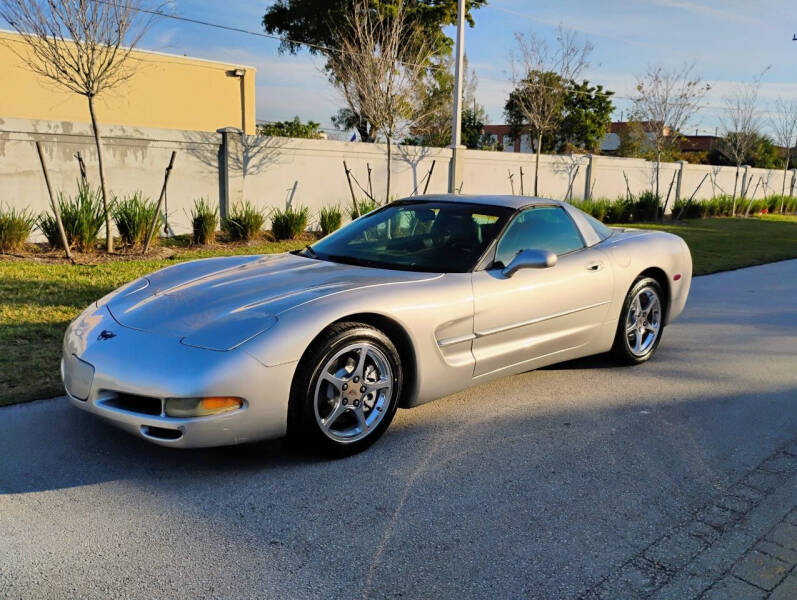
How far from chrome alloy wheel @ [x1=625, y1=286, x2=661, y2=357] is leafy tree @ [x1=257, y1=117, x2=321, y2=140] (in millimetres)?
28950

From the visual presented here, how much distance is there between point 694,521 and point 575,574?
768 mm

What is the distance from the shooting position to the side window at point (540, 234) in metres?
4.60

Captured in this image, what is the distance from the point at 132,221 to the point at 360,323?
7662mm

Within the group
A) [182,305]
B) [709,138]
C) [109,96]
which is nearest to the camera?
[182,305]

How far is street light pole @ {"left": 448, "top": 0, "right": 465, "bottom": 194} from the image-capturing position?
1584 centimetres

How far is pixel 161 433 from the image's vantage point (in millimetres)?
3193

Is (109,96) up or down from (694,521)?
up

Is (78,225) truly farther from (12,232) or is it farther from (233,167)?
(233,167)

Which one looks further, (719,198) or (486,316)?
(719,198)

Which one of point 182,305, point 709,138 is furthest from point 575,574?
point 709,138

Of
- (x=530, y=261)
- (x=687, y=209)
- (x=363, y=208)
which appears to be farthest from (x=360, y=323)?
(x=687, y=209)

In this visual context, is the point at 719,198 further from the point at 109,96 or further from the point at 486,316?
the point at 486,316

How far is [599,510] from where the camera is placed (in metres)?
3.13

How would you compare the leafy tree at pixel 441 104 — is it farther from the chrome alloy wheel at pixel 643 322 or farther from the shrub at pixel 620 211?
the chrome alloy wheel at pixel 643 322
